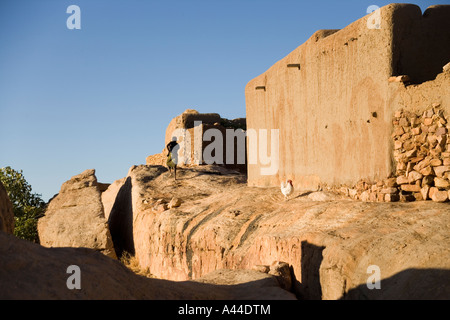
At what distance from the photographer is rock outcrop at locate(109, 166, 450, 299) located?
4719mm

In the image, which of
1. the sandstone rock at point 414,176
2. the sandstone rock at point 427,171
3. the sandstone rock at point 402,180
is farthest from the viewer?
the sandstone rock at point 402,180

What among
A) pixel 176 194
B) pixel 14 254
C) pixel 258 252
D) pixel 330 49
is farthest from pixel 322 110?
pixel 14 254

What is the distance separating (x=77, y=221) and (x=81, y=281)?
9573 millimetres

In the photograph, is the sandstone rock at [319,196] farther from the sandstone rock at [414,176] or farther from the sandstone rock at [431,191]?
the sandstone rock at [431,191]

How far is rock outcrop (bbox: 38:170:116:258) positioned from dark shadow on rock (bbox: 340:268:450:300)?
825 centimetres

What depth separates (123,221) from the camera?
14570mm

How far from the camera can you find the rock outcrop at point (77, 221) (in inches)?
471

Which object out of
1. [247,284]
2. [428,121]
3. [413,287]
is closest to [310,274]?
[247,284]

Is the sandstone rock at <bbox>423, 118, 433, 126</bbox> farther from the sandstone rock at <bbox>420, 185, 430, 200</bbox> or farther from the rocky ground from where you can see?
the rocky ground

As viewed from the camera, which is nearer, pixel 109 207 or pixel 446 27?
pixel 446 27

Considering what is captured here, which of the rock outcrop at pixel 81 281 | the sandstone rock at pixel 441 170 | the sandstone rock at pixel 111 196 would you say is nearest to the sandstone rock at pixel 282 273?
the rock outcrop at pixel 81 281
